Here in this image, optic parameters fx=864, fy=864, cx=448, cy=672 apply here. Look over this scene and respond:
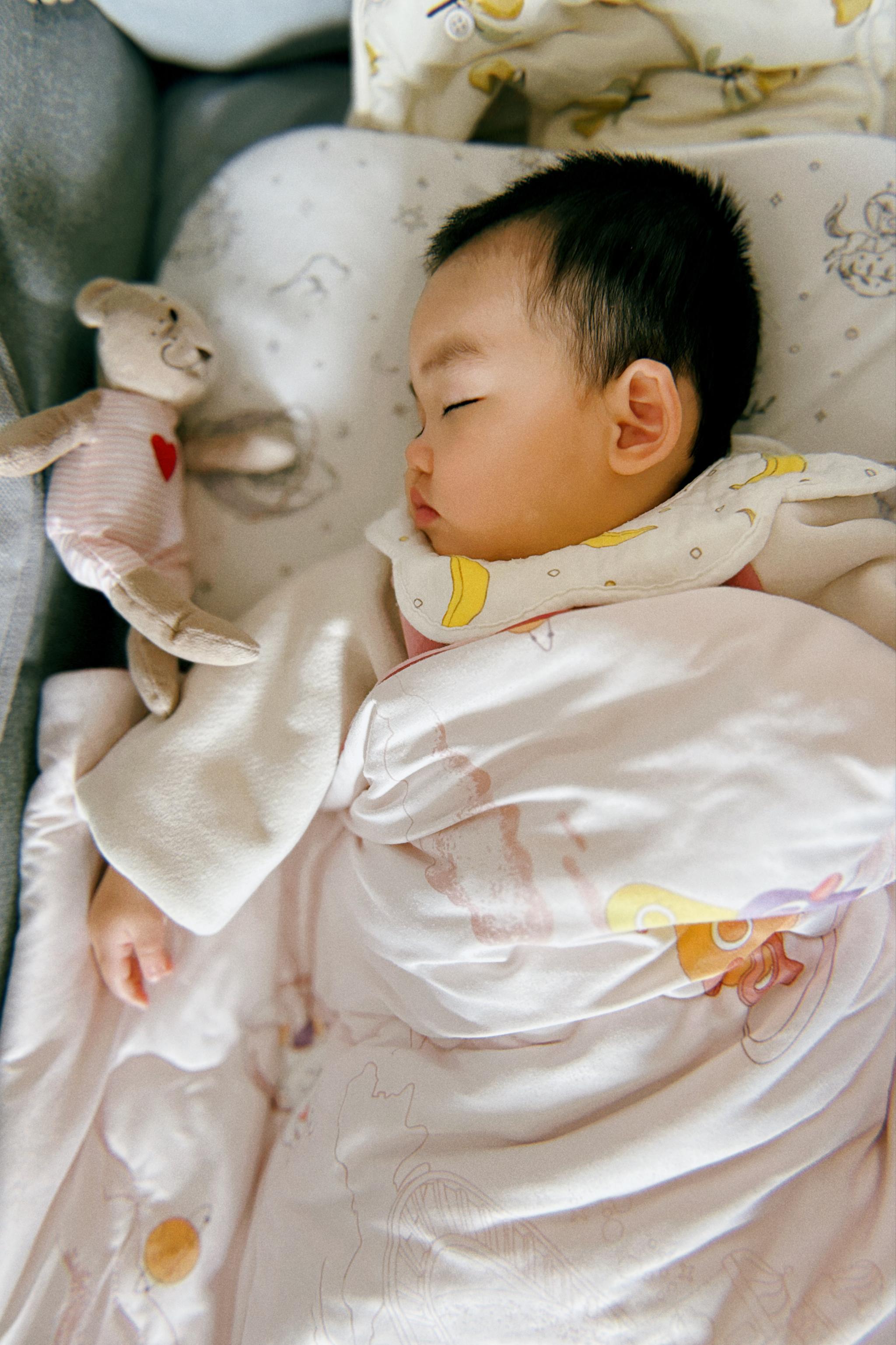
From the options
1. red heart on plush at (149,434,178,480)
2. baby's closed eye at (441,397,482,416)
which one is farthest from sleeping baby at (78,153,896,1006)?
red heart on plush at (149,434,178,480)

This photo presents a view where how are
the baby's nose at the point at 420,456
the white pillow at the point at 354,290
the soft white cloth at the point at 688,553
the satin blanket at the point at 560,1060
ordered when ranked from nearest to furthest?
1. the satin blanket at the point at 560,1060
2. the soft white cloth at the point at 688,553
3. the baby's nose at the point at 420,456
4. the white pillow at the point at 354,290

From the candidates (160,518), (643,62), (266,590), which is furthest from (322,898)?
(643,62)

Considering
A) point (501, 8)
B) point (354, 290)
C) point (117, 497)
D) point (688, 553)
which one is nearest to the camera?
point (688, 553)

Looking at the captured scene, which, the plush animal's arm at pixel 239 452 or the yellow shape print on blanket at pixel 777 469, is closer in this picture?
the yellow shape print on blanket at pixel 777 469

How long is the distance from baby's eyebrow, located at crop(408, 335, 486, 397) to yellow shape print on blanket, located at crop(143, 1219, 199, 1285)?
0.98 metres

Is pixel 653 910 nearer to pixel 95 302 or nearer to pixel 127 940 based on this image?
pixel 127 940

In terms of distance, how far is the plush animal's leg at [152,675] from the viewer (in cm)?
102

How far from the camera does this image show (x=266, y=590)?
117 cm

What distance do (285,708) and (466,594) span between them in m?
0.26

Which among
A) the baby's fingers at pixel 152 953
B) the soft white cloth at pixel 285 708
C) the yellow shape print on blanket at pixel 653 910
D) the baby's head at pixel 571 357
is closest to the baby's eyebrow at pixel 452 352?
the baby's head at pixel 571 357

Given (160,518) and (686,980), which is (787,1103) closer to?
(686,980)

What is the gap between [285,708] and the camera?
1.02m

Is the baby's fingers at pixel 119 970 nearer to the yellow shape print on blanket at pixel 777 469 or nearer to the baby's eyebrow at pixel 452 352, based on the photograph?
the baby's eyebrow at pixel 452 352

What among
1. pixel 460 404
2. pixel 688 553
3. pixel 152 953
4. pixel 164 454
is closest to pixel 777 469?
pixel 688 553
